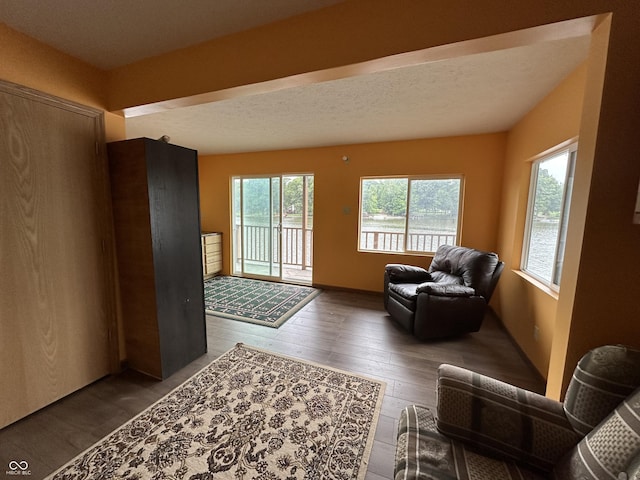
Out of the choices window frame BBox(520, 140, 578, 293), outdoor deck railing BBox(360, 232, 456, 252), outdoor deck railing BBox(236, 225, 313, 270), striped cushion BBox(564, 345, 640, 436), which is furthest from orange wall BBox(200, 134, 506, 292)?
striped cushion BBox(564, 345, 640, 436)

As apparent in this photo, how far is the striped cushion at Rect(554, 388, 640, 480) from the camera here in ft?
2.39

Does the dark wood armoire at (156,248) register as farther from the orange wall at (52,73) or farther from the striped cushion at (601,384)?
the striped cushion at (601,384)

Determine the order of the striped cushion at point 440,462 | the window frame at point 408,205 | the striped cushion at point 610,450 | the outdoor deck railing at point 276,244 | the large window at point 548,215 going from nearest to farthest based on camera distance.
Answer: the striped cushion at point 610,450, the striped cushion at point 440,462, the large window at point 548,215, the window frame at point 408,205, the outdoor deck railing at point 276,244

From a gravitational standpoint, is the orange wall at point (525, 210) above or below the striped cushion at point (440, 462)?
above

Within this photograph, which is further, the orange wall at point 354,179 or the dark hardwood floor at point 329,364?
the orange wall at point 354,179

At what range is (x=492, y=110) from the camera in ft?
8.37

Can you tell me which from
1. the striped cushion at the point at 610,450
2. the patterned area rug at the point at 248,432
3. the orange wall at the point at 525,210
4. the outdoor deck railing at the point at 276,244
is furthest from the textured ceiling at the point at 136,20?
the outdoor deck railing at the point at 276,244

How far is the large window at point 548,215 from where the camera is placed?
2066 millimetres

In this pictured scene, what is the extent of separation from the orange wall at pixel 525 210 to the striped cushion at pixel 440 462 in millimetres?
1424

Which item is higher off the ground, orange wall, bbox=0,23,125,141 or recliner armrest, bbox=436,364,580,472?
orange wall, bbox=0,23,125,141

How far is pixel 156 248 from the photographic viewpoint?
1882mm

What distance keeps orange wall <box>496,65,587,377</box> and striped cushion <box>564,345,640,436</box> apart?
115cm

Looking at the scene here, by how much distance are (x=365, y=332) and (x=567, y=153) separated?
7.82 ft

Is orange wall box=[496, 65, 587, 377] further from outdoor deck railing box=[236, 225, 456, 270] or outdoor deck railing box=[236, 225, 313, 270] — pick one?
outdoor deck railing box=[236, 225, 313, 270]
